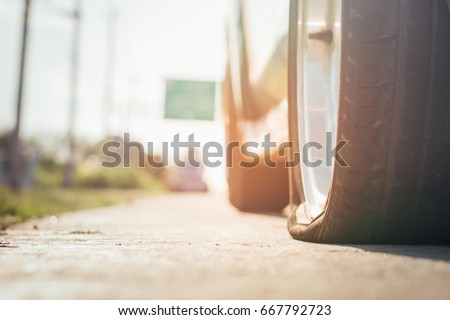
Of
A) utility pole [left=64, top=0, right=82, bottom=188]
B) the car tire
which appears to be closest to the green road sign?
utility pole [left=64, top=0, right=82, bottom=188]

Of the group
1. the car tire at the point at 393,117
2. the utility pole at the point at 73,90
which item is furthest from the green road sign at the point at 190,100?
the car tire at the point at 393,117

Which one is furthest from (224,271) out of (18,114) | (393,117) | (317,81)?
(18,114)

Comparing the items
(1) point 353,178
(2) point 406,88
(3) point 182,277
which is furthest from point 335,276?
(2) point 406,88

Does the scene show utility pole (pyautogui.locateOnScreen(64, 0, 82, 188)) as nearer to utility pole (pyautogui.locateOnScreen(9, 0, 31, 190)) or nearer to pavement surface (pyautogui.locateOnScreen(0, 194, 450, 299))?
utility pole (pyautogui.locateOnScreen(9, 0, 31, 190))

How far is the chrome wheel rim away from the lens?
2.65 meters

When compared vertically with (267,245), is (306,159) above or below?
above

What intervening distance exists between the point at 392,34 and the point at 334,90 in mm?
968

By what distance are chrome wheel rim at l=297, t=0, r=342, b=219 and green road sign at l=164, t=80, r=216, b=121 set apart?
2340 centimetres

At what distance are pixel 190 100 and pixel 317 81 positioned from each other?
23.9m

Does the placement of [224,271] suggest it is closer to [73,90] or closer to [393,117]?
[393,117]

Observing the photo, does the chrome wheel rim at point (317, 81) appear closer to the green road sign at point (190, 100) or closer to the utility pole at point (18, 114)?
the utility pole at point (18, 114)

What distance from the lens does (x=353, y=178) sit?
1.96m
